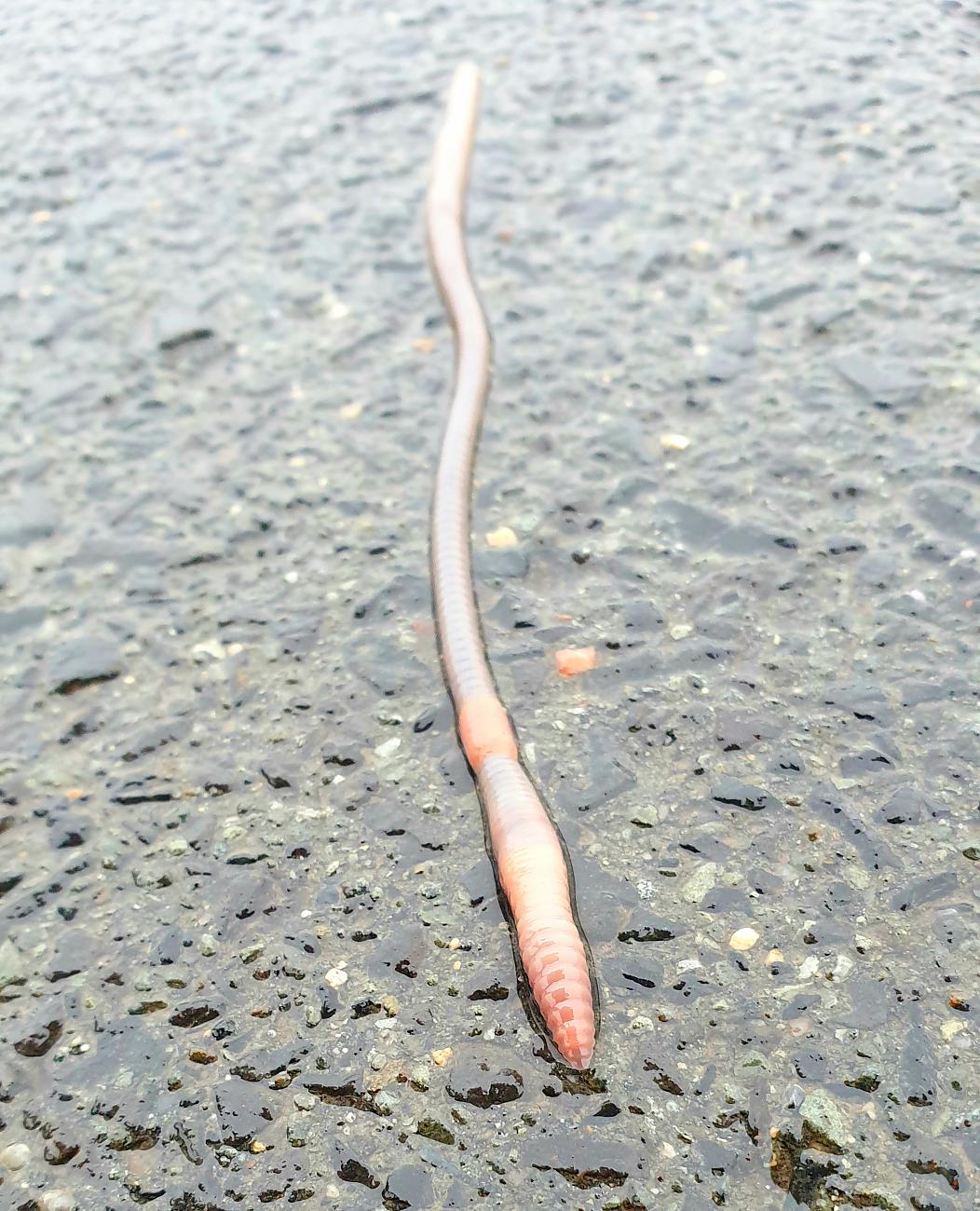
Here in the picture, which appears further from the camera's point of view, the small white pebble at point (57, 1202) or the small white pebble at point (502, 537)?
the small white pebble at point (502, 537)

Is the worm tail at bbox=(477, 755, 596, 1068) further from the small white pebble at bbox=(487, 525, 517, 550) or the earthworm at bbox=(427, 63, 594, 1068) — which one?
the small white pebble at bbox=(487, 525, 517, 550)

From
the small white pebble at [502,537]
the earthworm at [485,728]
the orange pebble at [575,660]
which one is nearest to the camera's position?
the earthworm at [485,728]

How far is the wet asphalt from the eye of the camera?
335 centimetres

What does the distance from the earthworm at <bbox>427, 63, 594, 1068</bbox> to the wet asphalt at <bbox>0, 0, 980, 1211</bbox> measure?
0.39 feet

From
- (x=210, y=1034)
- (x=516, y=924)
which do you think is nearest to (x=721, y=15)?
(x=516, y=924)

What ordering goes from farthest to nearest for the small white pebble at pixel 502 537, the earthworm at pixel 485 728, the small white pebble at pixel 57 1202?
the small white pebble at pixel 502 537
the earthworm at pixel 485 728
the small white pebble at pixel 57 1202

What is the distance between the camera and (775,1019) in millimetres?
3428

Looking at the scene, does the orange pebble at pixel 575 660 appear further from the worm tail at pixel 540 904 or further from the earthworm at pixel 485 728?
the worm tail at pixel 540 904

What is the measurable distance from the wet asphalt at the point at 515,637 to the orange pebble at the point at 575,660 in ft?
0.21

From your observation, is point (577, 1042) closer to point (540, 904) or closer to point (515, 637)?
point (540, 904)

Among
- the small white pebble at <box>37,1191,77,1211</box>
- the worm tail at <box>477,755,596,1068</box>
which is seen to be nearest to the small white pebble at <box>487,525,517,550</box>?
the worm tail at <box>477,755,596,1068</box>

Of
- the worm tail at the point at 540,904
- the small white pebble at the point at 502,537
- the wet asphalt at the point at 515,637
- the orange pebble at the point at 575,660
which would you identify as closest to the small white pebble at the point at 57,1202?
the wet asphalt at the point at 515,637

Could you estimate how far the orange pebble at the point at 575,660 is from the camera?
452 centimetres

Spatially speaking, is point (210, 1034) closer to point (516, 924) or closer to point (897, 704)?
point (516, 924)
